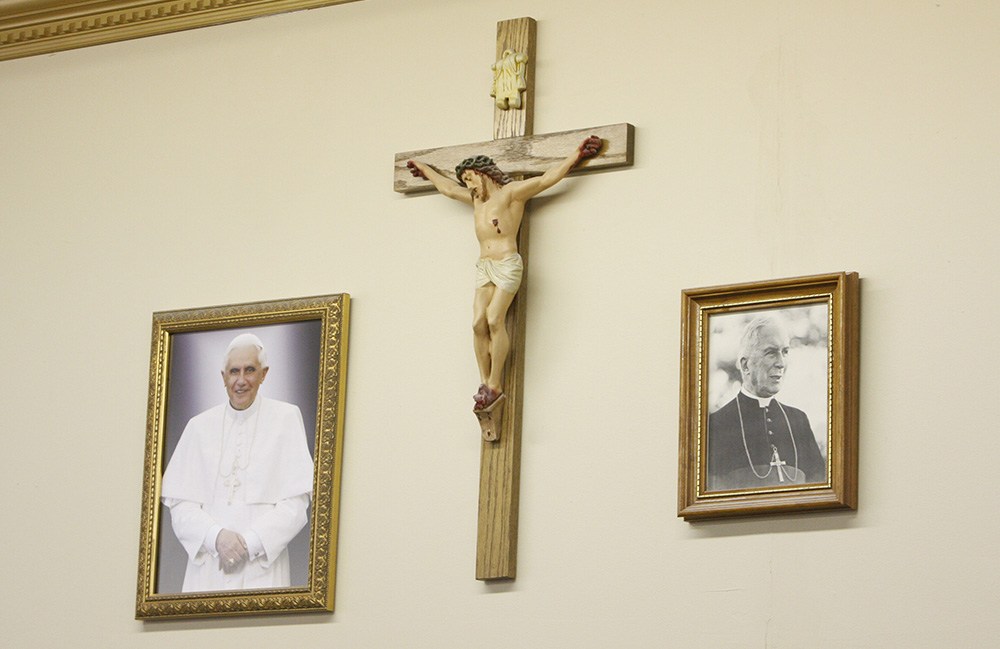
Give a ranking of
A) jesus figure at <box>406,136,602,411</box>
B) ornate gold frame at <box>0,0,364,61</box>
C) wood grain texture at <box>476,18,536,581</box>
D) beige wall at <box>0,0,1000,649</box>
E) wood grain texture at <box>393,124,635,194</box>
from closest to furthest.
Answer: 1. beige wall at <box>0,0,1000,649</box>
2. wood grain texture at <box>476,18,536,581</box>
3. jesus figure at <box>406,136,602,411</box>
4. wood grain texture at <box>393,124,635,194</box>
5. ornate gold frame at <box>0,0,364,61</box>

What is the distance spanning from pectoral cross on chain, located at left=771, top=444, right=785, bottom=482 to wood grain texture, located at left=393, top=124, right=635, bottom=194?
1.23 metres

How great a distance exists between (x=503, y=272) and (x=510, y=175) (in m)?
0.44

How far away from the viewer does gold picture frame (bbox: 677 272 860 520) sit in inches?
231

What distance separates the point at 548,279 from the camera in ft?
21.7

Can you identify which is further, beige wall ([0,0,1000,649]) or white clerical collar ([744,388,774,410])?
white clerical collar ([744,388,774,410])

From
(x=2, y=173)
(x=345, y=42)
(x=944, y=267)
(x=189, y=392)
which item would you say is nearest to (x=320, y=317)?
(x=189, y=392)

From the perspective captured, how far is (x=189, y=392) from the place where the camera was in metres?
7.06

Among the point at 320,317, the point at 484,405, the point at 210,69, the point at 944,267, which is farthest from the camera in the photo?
the point at 210,69

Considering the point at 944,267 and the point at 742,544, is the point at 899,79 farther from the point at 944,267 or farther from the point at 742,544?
the point at 742,544

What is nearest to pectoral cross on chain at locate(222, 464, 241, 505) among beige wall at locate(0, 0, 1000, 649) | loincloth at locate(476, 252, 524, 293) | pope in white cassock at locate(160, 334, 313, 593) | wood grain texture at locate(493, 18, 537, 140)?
pope in white cassock at locate(160, 334, 313, 593)

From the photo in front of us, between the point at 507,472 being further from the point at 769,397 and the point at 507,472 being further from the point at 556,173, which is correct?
the point at 556,173

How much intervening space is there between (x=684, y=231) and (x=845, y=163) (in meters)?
0.61

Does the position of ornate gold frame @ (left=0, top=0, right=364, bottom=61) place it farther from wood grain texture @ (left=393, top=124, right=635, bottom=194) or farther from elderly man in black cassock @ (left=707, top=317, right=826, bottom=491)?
elderly man in black cassock @ (left=707, top=317, right=826, bottom=491)

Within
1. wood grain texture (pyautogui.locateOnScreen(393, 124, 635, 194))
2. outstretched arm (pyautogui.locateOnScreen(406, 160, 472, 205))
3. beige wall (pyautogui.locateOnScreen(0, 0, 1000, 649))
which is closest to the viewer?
beige wall (pyautogui.locateOnScreen(0, 0, 1000, 649))
